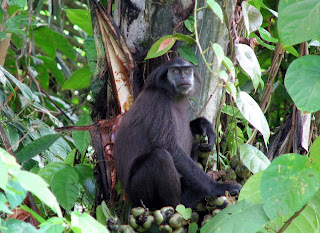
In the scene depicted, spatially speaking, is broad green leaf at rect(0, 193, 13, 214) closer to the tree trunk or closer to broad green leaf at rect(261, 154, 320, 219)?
broad green leaf at rect(261, 154, 320, 219)

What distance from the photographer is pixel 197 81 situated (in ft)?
13.4

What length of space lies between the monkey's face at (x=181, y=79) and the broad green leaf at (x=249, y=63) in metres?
0.97

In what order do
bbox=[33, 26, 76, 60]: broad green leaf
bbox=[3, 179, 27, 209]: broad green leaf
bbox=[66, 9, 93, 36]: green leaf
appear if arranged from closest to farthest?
bbox=[3, 179, 27, 209]: broad green leaf → bbox=[66, 9, 93, 36]: green leaf → bbox=[33, 26, 76, 60]: broad green leaf

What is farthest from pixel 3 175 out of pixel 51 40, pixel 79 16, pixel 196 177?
pixel 51 40

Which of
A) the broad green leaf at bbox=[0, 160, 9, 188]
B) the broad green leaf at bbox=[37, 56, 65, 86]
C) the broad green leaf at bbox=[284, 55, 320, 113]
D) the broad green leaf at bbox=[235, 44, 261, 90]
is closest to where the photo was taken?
the broad green leaf at bbox=[0, 160, 9, 188]

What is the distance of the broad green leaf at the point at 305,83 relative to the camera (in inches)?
98.3

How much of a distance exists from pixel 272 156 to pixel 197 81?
93cm

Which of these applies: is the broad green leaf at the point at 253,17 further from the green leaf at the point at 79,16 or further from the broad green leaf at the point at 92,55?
→ the green leaf at the point at 79,16

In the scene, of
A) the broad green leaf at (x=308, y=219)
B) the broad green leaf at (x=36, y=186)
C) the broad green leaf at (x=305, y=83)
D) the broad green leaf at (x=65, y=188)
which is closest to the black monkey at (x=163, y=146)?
the broad green leaf at (x=65, y=188)

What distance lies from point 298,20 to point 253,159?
114 cm

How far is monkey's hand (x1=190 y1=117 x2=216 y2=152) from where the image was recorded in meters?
4.00

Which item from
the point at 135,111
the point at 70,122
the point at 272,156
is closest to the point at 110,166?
the point at 135,111

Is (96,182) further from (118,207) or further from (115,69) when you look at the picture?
(115,69)

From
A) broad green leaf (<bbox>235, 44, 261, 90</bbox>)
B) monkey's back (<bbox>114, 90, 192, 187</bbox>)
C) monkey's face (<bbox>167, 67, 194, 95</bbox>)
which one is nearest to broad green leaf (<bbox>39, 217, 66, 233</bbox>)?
broad green leaf (<bbox>235, 44, 261, 90</bbox>)
